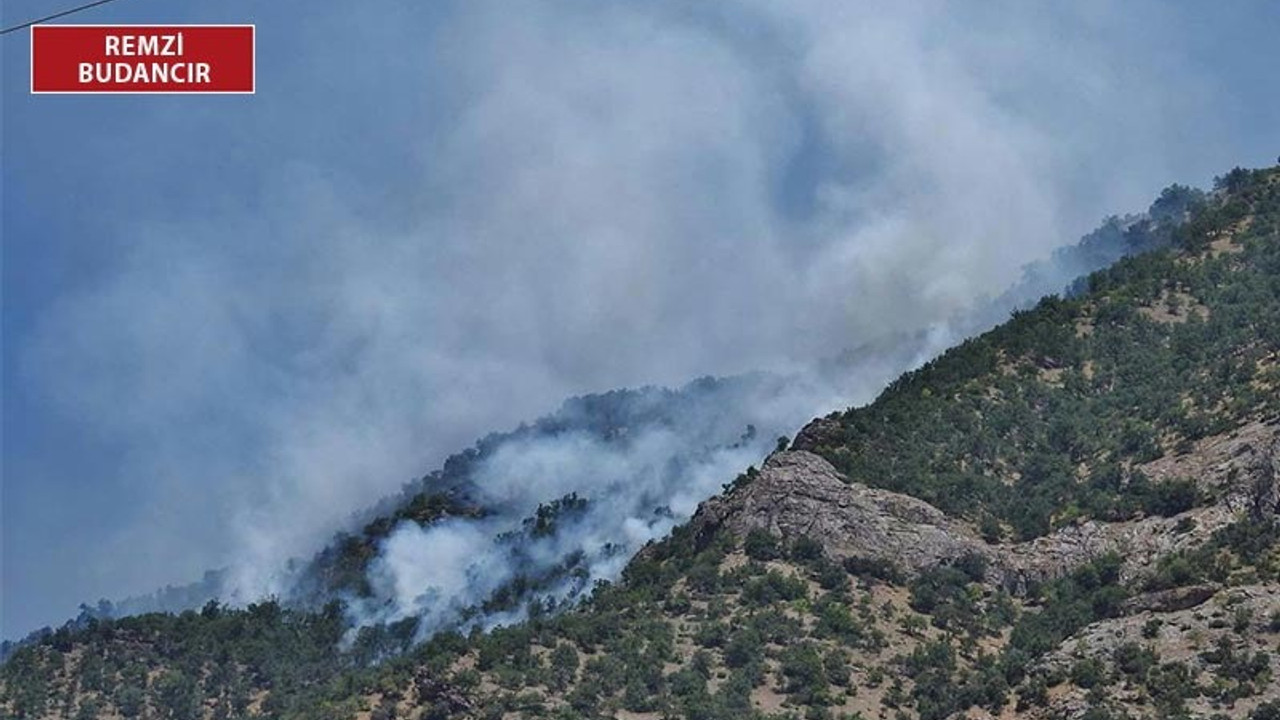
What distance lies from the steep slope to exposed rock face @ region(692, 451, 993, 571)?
0.21 meters

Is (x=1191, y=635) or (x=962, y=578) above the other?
(x=962, y=578)

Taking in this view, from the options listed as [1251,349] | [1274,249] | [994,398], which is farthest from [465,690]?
[1274,249]

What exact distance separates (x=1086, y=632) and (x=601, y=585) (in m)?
49.0

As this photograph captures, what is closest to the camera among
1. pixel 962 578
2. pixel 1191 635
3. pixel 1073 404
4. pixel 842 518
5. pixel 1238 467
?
pixel 1191 635

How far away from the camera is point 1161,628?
128m

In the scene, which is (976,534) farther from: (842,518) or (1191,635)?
(1191,635)

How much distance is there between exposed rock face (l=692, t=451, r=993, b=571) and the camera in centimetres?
15400

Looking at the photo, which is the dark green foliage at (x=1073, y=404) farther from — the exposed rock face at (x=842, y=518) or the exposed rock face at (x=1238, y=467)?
the exposed rock face at (x=842, y=518)

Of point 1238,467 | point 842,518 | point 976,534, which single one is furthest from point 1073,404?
point 1238,467

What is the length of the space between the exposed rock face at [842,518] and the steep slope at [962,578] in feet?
0.70

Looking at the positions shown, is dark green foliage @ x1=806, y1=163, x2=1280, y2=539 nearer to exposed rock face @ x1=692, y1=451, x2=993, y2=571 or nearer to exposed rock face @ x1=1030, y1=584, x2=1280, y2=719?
exposed rock face @ x1=692, y1=451, x2=993, y2=571

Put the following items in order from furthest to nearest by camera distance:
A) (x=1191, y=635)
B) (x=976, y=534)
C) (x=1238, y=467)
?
(x=976, y=534) → (x=1238, y=467) → (x=1191, y=635)

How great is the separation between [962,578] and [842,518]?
37.6ft

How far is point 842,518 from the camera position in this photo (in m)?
157
